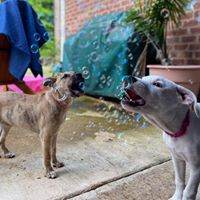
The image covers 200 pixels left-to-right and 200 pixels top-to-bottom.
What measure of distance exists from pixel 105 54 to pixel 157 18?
1046 millimetres

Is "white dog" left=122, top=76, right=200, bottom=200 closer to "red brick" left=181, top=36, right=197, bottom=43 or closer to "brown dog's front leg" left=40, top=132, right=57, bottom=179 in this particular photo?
"brown dog's front leg" left=40, top=132, right=57, bottom=179

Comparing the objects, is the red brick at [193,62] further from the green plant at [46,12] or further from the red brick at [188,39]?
the green plant at [46,12]

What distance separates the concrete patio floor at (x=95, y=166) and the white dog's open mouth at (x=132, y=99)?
74cm

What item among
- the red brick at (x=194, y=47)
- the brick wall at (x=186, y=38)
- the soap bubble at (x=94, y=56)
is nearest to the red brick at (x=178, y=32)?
the brick wall at (x=186, y=38)

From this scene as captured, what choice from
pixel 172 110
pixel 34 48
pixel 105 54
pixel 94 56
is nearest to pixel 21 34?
pixel 34 48

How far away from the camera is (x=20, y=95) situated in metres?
2.57

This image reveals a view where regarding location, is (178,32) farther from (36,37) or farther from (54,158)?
(54,158)

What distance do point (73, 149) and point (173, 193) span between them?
1105 millimetres

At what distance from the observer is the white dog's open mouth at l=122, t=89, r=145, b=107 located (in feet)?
4.99

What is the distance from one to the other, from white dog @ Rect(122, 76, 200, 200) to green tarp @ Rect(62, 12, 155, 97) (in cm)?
240

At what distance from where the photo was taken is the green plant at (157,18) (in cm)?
375

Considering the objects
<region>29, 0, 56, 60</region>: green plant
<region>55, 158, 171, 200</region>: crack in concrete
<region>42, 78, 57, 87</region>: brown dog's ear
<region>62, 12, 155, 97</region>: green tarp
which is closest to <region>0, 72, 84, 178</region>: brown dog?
<region>42, 78, 57, 87</region>: brown dog's ear

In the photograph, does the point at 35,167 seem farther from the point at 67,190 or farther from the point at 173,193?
the point at 173,193

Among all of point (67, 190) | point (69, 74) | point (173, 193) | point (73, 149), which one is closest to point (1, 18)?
point (69, 74)
